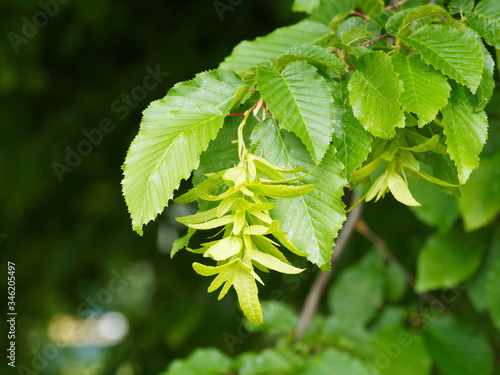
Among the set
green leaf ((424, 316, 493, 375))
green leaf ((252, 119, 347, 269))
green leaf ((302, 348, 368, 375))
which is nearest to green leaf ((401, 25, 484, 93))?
green leaf ((252, 119, 347, 269))

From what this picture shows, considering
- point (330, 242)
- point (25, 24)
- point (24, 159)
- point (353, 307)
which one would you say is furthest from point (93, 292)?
point (330, 242)

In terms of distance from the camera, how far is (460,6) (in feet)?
3.23

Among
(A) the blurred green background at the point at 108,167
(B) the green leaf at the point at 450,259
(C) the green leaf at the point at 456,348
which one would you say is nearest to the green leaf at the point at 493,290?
(B) the green leaf at the point at 450,259

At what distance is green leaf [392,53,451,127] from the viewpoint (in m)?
0.78

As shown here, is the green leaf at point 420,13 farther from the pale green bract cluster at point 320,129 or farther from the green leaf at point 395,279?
the green leaf at point 395,279

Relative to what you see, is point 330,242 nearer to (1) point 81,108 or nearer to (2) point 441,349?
(2) point 441,349

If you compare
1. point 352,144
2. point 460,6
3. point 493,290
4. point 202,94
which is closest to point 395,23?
point 460,6

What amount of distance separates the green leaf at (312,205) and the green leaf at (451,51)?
0.25m

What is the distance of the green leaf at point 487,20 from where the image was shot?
897 mm

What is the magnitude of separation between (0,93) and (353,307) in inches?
104

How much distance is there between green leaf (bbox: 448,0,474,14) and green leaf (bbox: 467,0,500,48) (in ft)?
0.10

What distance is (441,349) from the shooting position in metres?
2.30

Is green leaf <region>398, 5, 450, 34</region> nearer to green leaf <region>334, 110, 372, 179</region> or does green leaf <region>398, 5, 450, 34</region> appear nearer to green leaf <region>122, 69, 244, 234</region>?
green leaf <region>334, 110, 372, 179</region>

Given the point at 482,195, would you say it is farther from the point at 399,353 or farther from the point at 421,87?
the point at 421,87
